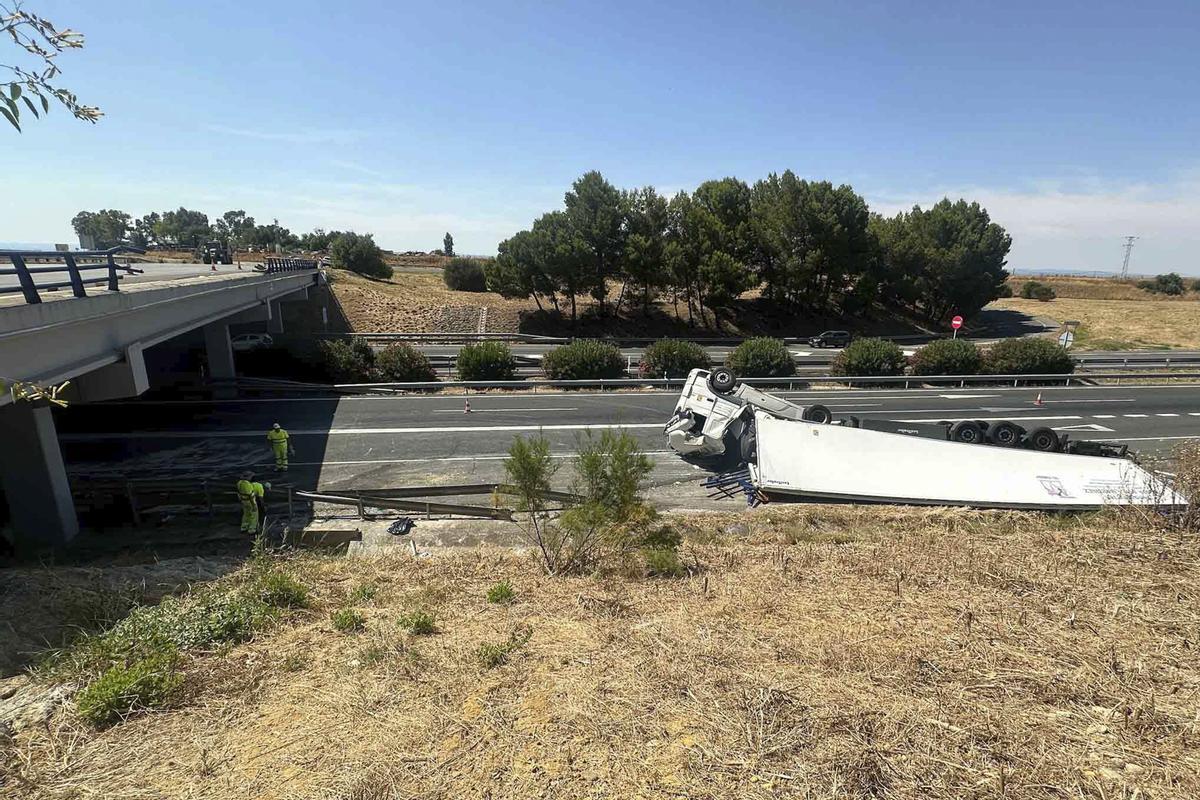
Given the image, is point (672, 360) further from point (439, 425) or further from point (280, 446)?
point (280, 446)

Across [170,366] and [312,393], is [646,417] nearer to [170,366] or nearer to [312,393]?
[312,393]

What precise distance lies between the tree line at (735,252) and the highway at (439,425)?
69.9 ft

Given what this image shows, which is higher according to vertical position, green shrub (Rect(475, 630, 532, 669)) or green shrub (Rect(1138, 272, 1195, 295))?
green shrub (Rect(1138, 272, 1195, 295))

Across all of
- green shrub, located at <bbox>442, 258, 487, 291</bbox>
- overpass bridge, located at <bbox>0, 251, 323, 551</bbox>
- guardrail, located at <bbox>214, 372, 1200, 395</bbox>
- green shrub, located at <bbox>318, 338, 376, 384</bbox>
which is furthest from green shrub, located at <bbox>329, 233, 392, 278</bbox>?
overpass bridge, located at <bbox>0, 251, 323, 551</bbox>

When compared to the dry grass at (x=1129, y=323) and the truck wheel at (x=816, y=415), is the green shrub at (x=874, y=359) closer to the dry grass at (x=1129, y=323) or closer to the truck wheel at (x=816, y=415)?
the truck wheel at (x=816, y=415)

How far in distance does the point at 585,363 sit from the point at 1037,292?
3122 inches

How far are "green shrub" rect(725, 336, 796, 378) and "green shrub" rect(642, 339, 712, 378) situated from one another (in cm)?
212

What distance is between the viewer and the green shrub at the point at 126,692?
4758 mm

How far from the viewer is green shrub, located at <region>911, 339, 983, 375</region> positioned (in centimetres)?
3016

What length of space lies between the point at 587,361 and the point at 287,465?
15.0 m

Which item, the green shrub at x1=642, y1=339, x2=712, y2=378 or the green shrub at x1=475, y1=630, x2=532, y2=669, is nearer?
the green shrub at x1=475, y1=630, x2=532, y2=669

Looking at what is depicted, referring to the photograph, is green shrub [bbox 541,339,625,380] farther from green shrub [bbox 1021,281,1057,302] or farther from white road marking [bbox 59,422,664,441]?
green shrub [bbox 1021,281,1057,302]

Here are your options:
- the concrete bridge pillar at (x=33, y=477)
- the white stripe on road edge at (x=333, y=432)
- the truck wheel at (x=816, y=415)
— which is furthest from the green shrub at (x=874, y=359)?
the concrete bridge pillar at (x=33, y=477)

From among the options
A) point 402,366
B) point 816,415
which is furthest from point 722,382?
point 402,366
